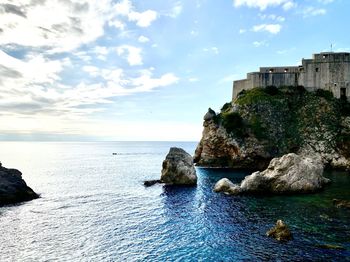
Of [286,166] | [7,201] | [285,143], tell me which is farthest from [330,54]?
[7,201]

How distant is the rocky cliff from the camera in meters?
81.8

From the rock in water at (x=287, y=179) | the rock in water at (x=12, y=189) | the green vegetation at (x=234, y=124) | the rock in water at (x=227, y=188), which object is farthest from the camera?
the green vegetation at (x=234, y=124)

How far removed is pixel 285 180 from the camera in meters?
50.0

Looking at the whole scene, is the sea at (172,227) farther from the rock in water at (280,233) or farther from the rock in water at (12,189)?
the rock in water at (12,189)

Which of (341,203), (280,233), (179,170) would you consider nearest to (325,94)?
(179,170)

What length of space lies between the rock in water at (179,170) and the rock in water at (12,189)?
23.6m

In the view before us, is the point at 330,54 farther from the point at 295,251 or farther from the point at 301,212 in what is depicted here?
the point at 295,251

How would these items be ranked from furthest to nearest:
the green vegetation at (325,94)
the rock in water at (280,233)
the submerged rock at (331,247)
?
1. the green vegetation at (325,94)
2. the rock in water at (280,233)
3. the submerged rock at (331,247)

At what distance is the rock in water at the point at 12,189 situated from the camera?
44.8 m

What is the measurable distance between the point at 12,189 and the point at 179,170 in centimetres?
2796

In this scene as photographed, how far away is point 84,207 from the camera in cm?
4350

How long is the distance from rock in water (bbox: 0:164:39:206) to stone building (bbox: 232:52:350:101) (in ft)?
239

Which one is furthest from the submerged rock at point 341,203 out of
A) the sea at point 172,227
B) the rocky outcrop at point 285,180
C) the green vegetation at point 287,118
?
the green vegetation at point 287,118

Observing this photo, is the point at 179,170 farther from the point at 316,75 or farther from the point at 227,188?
the point at 316,75
